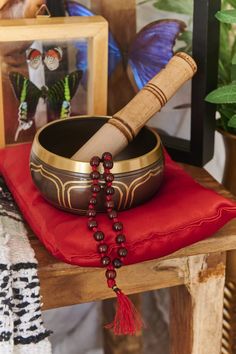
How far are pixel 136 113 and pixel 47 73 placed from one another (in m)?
0.22

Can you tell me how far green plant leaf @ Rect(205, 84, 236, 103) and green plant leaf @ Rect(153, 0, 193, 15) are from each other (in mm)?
143

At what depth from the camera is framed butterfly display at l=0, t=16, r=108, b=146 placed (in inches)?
34.9

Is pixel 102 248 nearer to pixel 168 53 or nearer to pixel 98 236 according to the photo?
pixel 98 236

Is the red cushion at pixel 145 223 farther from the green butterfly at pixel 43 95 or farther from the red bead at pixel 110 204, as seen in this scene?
the green butterfly at pixel 43 95

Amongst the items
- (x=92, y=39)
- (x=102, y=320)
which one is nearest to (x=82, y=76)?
(x=92, y=39)

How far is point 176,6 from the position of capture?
933 millimetres

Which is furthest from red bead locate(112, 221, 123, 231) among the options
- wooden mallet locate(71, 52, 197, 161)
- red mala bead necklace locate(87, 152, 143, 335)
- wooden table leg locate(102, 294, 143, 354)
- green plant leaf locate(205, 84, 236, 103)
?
wooden table leg locate(102, 294, 143, 354)

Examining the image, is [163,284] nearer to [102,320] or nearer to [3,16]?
[3,16]

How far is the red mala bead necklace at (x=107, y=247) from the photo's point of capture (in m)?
0.67

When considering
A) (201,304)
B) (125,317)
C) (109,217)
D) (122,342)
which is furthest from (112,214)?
(122,342)

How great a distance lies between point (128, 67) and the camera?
998 millimetres

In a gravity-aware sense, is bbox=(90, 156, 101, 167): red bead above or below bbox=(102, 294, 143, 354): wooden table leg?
above

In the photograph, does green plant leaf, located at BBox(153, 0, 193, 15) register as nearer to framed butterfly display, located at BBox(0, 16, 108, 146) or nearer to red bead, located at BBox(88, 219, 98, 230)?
framed butterfly display, located at BBox(0, 16, 108, 146)

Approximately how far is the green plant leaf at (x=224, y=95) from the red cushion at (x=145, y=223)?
13 cm
